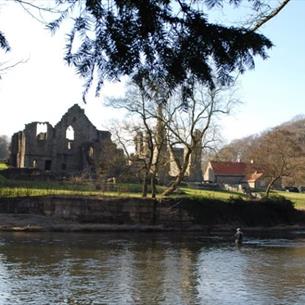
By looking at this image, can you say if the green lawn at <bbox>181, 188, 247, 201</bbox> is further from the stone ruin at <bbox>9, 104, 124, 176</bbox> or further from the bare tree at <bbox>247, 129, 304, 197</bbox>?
the stone ruin at <bbox>9, 104, 124, 176</bbox>

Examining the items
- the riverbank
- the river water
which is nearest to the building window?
the riverbank

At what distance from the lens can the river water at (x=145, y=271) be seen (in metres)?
17.4

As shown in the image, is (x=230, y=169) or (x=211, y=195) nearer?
(x=211, y=195)

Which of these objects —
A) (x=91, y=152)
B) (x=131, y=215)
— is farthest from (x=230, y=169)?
(x=131, y=215)

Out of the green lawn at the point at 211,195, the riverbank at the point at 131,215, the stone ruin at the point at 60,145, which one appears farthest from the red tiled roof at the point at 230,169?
the riverbank at the point at 131,215

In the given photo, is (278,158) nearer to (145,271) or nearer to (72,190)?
(72,190)

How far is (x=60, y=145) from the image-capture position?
241 feet

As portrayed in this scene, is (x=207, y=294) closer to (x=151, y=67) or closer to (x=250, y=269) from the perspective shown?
(x=250, y=269)

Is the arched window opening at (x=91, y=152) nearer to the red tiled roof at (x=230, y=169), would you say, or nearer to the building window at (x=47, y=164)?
the building window at (x=47, y=164)

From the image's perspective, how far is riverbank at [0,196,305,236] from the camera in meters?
41.1

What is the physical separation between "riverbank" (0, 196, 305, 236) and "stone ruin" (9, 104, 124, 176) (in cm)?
2780

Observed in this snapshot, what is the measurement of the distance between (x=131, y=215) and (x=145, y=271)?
21248 mm

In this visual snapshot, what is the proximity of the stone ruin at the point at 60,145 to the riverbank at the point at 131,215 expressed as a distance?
2780cm

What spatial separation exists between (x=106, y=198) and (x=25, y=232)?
26.1 feet
